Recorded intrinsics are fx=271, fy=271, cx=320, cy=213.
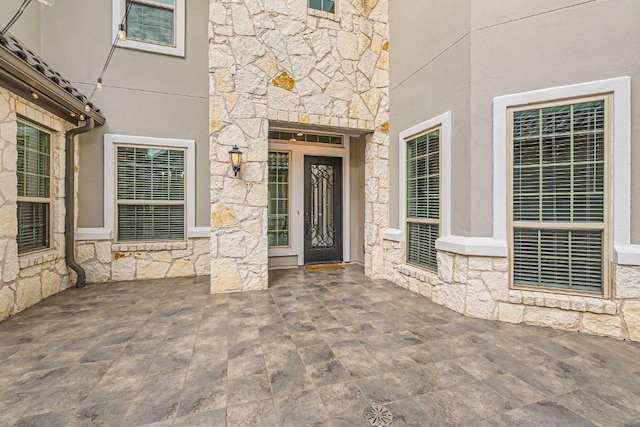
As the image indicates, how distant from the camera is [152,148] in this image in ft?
15.2

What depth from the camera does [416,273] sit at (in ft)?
12.5

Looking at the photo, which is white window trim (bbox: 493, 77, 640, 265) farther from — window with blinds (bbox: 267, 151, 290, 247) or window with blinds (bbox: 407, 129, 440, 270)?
window with blinds (bbox: 267, 151, 290, 247)

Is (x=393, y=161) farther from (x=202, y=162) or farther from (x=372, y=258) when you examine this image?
(x=202, y=162)

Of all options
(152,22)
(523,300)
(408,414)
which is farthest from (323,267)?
(152,22)

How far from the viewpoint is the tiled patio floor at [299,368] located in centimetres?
160

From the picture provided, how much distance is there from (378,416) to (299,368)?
0.68 metres

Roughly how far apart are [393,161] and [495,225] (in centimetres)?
191

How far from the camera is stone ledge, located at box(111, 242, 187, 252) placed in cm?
446

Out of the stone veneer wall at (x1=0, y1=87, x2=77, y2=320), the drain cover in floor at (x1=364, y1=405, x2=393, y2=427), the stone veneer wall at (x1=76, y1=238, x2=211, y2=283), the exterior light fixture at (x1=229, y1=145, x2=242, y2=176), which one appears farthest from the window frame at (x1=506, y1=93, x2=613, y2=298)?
the stone veneer wall at (x1=0, y1=87, x2=77, y2=320)

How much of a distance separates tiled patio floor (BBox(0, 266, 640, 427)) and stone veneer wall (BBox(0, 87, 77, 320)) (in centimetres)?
29

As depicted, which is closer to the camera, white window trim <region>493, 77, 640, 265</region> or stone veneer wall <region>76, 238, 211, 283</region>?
white window trim <region>493, 77, 640, 265</region>

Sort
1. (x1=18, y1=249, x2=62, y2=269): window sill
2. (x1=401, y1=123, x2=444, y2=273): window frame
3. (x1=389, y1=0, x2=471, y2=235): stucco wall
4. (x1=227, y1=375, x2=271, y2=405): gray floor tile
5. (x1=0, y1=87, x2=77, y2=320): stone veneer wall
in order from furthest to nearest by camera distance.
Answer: (x1=401, y1=123, x2=444, y2=273): window frame
(x1=18, y1=249, x2=62, y2=269): window sill
(x1=389, y1=0, x2=471, y2=235): stucco wall
(x1=0, y1=87, x2=77, y2=320): stone veneer wall
(x1=227, y1=375, x2=271, y2=405): gray floor tile

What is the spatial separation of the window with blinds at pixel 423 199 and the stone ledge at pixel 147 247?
3.87m

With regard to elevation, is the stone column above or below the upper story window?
below
